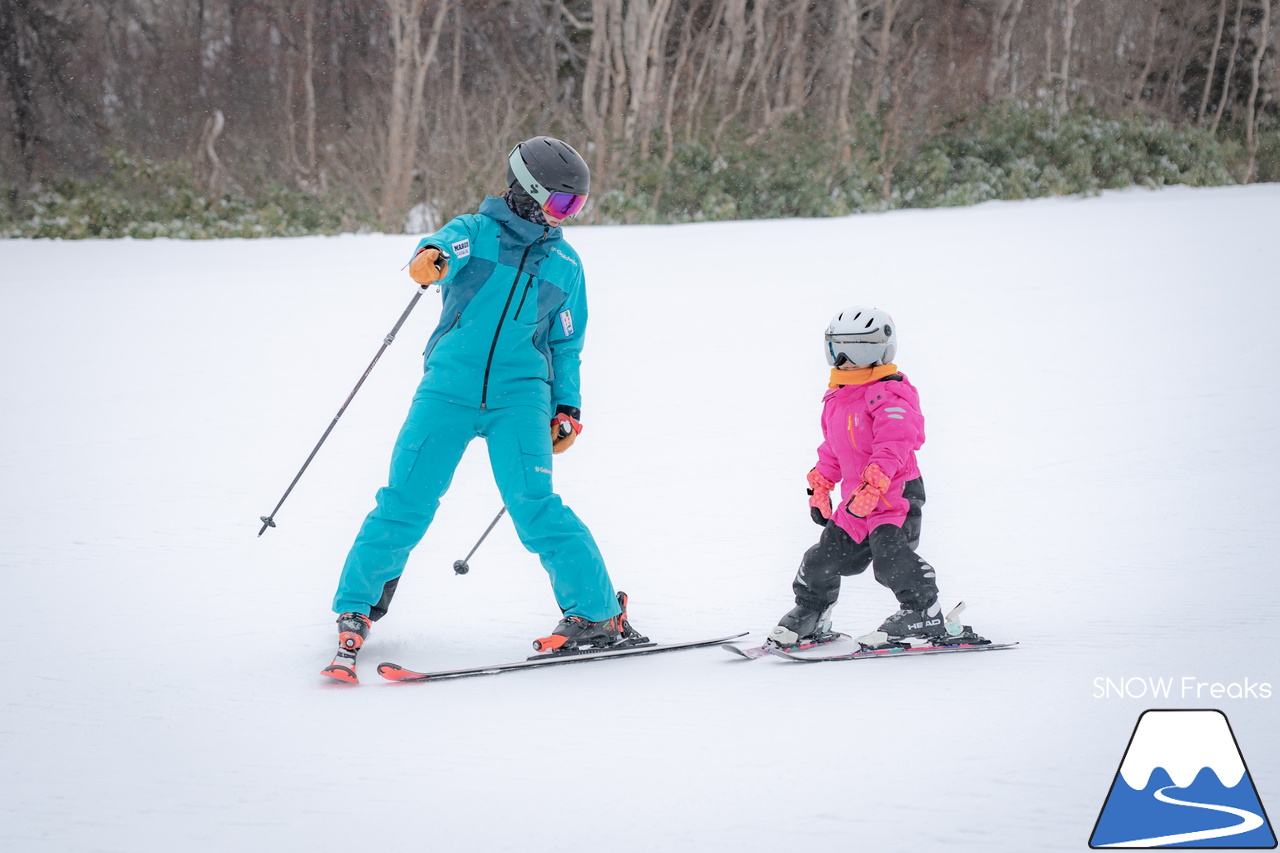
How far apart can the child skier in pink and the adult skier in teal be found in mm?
692

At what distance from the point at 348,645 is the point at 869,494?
164cm

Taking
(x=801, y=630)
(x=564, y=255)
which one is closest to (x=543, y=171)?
(x=564, y=255)

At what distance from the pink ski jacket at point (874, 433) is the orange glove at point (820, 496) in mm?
46

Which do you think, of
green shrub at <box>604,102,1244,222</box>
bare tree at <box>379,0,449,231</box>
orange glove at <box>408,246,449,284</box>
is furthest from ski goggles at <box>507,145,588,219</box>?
bare tree at <box>379,0,449,231</box>

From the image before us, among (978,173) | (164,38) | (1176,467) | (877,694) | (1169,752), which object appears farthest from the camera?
(164,38)

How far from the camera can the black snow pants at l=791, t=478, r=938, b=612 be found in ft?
12.1

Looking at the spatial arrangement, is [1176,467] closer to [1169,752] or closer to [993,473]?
[993,473]

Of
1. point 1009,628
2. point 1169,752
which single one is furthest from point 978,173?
point 1169,752

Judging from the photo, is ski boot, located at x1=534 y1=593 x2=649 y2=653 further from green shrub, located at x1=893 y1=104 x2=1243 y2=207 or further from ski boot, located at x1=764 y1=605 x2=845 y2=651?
green shrub, located at x1=893 y1=104 x2=1243 y2=207

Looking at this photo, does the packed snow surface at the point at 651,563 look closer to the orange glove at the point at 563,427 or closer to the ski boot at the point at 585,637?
the ski boot at the point at 585,637

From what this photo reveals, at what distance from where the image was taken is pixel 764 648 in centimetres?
372

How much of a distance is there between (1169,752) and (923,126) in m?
13.7

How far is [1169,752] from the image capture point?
278cm

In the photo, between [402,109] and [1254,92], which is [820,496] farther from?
[1254,92]
